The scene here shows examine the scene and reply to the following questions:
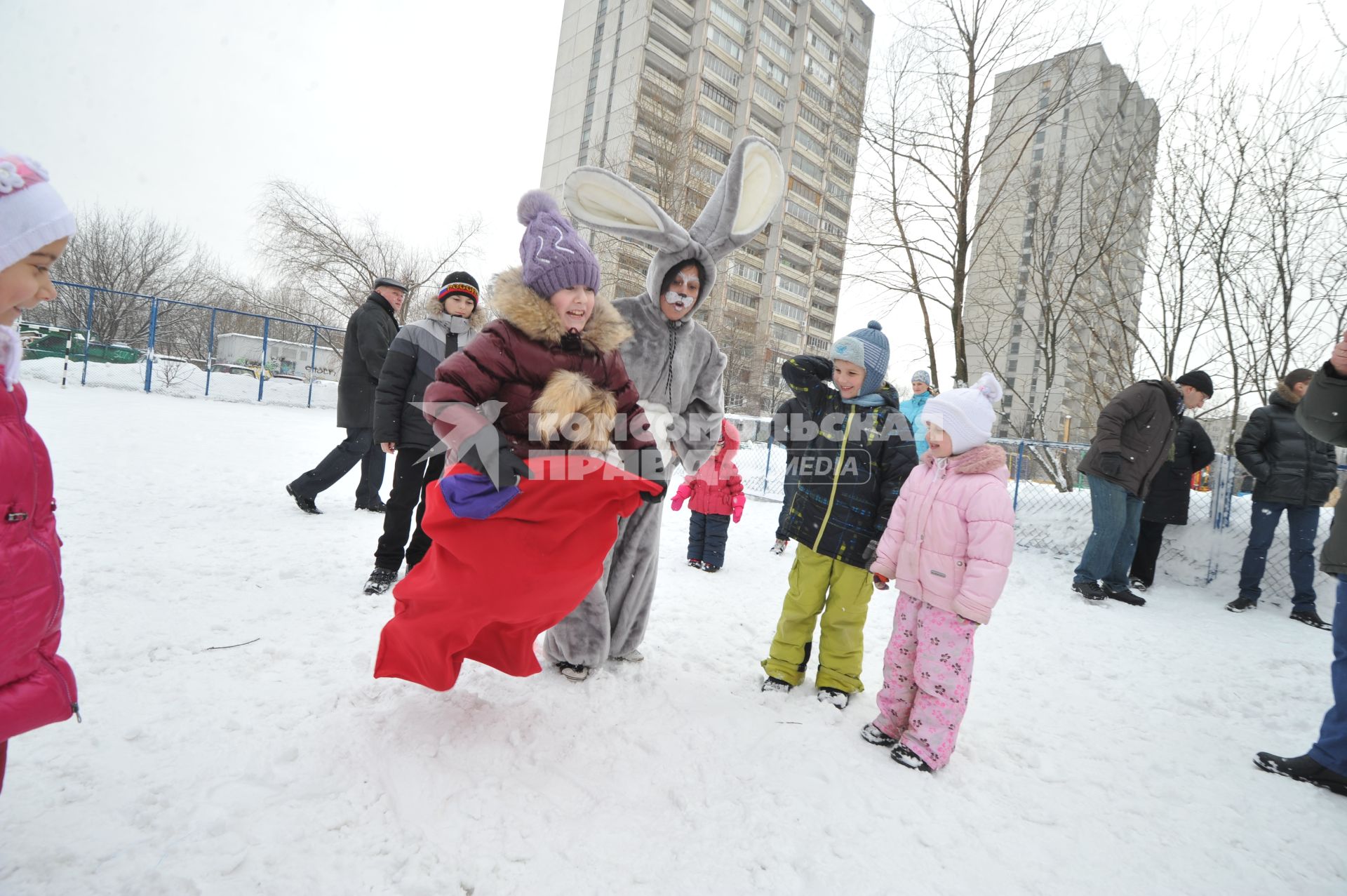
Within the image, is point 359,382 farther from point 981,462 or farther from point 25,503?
point 981,462

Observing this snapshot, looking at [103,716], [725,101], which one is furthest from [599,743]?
[725,101]

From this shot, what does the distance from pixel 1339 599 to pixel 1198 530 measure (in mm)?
4652

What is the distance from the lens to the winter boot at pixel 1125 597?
18.5ft

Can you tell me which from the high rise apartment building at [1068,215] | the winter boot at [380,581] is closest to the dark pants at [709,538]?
the winter boot at [380,581]

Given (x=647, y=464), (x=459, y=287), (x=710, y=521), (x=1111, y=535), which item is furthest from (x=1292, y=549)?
(x=459, y=287)

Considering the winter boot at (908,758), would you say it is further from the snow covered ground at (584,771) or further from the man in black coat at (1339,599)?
the man in black coat at (1339,599)

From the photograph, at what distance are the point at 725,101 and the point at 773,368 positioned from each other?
2705 cm

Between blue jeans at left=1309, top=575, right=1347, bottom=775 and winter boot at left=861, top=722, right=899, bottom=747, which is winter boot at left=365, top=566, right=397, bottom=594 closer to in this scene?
winter boot at left=861, top=722, right=899, bottom=747

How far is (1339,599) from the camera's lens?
8.62ft

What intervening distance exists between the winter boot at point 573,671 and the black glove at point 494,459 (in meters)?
1.12

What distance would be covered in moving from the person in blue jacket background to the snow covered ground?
3114mm

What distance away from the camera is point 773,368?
4219cm

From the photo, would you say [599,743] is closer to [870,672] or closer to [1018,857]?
[1018,857]

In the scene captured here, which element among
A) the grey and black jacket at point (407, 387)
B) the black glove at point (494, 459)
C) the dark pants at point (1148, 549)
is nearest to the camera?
the black glove at point (494, 459)
